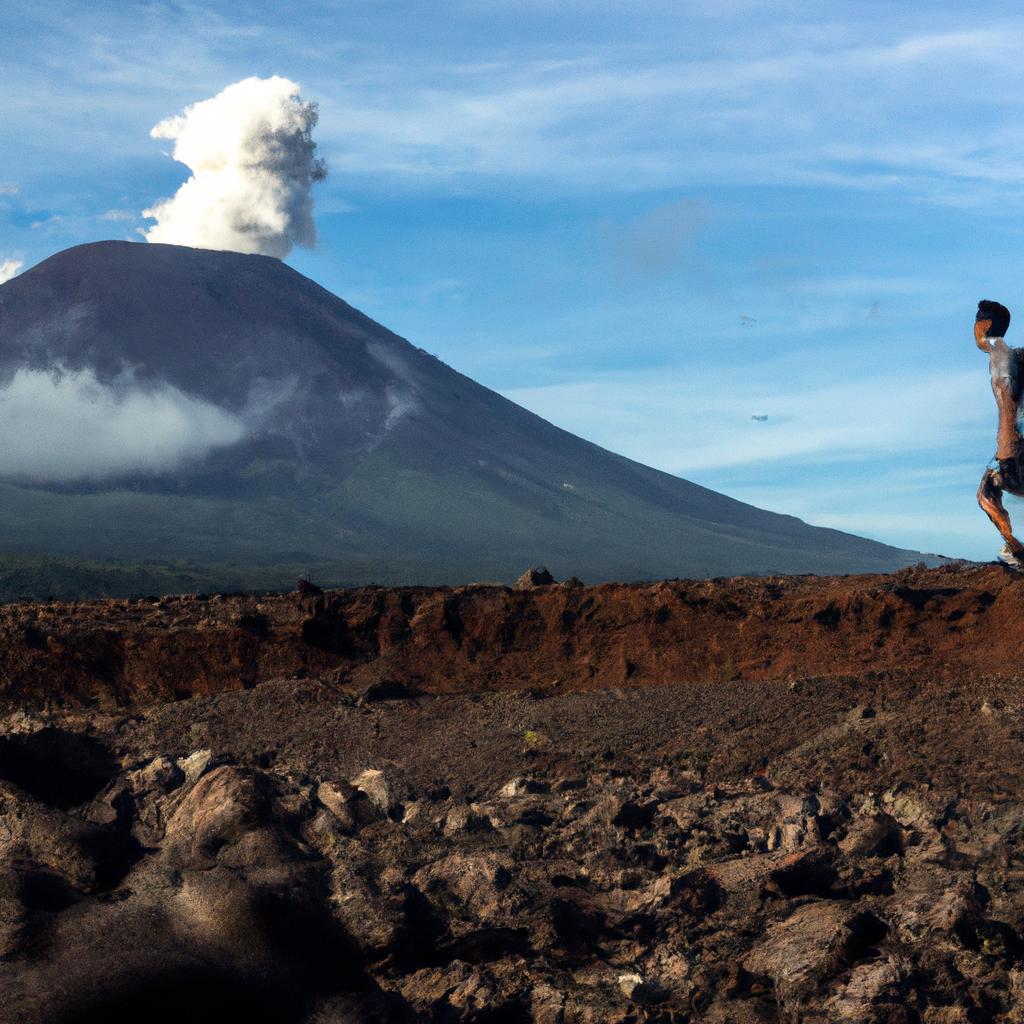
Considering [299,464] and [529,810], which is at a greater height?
[299,464]

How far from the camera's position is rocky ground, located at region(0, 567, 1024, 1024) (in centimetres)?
775

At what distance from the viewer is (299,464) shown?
5541 inches

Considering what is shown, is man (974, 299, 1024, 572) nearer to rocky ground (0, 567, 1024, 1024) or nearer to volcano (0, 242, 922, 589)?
rocky ground (0, 567, 1024, 1024)

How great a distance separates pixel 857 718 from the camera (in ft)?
36.9

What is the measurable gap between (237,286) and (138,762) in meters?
166

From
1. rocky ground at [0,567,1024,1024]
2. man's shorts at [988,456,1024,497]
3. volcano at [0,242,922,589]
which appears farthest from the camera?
volcano at [0,242,922,589]

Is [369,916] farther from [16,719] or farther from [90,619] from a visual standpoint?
[90,619]

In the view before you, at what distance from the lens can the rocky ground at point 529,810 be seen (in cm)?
775

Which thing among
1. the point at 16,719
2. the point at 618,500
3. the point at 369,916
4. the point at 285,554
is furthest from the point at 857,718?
the point at 618,500

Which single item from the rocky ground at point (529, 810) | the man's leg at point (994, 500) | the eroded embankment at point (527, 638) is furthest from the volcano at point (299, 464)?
the man's leg at point (994, 500)

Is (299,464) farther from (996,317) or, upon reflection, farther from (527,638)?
(996,317)

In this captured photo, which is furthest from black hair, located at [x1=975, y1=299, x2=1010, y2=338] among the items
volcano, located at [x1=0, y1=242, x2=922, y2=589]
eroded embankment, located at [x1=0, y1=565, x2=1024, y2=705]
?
volcano, located at [x1=0, y1=242, x2=922, y2=589]

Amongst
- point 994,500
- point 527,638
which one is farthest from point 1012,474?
point 527,638

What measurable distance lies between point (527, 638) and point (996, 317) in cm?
544
